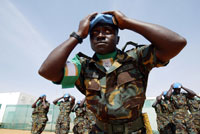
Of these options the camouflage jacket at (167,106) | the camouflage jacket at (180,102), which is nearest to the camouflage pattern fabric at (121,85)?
the camouflage jacket at (180,102)

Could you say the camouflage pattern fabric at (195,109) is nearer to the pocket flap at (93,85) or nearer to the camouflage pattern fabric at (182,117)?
the camouflage pattern fabric at (182,117)

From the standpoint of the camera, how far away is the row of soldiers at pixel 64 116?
27.1 feet

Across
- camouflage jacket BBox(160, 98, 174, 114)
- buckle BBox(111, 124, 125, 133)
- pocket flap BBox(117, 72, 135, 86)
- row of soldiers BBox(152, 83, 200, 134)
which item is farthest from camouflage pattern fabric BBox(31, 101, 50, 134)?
pocket flap BBox(117, 72, 135, 86)

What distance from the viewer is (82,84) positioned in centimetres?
170

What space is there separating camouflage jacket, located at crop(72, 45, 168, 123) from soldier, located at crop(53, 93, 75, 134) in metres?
8.06

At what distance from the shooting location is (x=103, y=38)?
61.2 inches

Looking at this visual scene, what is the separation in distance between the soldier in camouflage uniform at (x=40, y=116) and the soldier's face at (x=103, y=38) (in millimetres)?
8092

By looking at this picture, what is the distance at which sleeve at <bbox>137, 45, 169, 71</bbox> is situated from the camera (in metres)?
1.39

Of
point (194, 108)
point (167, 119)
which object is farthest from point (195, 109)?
point (167, 119)

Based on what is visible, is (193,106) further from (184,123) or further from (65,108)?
(65,108)

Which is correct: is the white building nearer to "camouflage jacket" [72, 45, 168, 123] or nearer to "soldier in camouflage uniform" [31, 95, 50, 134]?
"soldier in camouflage uniform" [31, 95, 50, 134]

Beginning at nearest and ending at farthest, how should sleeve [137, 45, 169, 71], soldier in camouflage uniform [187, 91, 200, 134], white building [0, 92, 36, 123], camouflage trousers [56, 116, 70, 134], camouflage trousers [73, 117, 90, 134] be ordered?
sleeve [137, 45, 169, 71] < soldier in camouflage uniform [187, 91, 200, 134] < camouflage trousers [56, 116, 70, 134] < camouflage trousers [73, 117, 90, 134] < white building [0, 92, 36, 123]

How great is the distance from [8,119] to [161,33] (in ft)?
73.4

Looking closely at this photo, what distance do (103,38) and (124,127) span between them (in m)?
0.91
